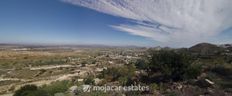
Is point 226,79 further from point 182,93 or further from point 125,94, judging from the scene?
point 125,94

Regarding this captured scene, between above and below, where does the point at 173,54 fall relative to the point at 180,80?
above

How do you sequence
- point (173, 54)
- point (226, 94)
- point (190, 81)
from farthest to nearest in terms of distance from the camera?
point (173, 54) → point (190, 81) → point (226, 94)

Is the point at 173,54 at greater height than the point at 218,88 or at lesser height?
greater

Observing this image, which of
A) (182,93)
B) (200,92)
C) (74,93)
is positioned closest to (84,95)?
(74,93)

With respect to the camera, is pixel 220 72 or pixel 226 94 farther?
pixel 220 72

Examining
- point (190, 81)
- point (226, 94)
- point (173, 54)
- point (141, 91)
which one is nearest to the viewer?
point (226, 94)

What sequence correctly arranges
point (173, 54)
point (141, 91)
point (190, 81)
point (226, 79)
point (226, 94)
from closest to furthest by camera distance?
1. point (226, 94)
2. point (141, 91)
3. point (190, 81)
4. point (226, 79)
5. point (173, 54)

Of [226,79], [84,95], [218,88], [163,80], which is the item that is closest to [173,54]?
[163,80]

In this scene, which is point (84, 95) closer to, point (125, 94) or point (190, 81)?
point (125, 94)

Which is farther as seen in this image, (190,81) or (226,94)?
(190,81)
